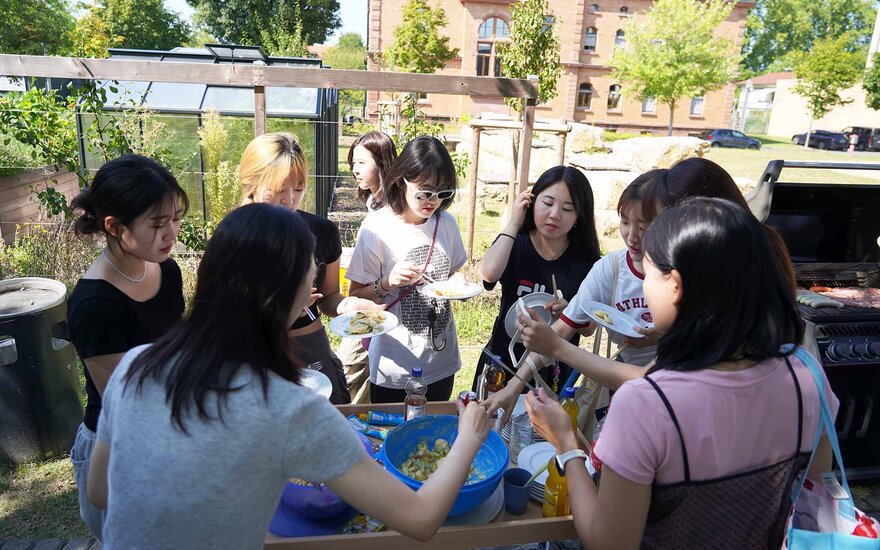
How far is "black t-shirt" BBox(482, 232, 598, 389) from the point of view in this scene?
3072mm

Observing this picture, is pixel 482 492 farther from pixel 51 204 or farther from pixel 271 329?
pixel 51 204

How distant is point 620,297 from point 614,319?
0.23 m

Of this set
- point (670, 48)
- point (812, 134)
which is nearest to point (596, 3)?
point (670, 48)

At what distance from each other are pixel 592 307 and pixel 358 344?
1.87 metres

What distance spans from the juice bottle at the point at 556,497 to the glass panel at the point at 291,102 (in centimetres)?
685

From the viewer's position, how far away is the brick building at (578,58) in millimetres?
34781

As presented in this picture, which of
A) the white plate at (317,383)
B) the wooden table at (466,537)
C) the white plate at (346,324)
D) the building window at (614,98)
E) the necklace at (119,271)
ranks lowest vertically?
the wooden table at (466,537)

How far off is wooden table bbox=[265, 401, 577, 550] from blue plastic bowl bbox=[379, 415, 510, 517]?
2.8 inches

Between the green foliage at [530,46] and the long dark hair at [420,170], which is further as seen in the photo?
the green foliage at [530,46]

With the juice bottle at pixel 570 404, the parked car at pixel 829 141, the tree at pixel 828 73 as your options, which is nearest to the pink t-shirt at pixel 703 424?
the juice bottle at pixel 570 404

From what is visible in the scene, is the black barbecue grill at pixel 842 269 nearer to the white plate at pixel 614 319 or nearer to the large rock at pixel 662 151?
the white plate at pixel 614 319

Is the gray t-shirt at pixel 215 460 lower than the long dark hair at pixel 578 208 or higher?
lower

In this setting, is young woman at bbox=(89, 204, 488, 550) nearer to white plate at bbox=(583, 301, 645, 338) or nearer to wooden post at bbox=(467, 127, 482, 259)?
white plate at bbox=(583, 301, 645, 338)

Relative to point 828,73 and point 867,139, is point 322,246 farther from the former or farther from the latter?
point 828,73
